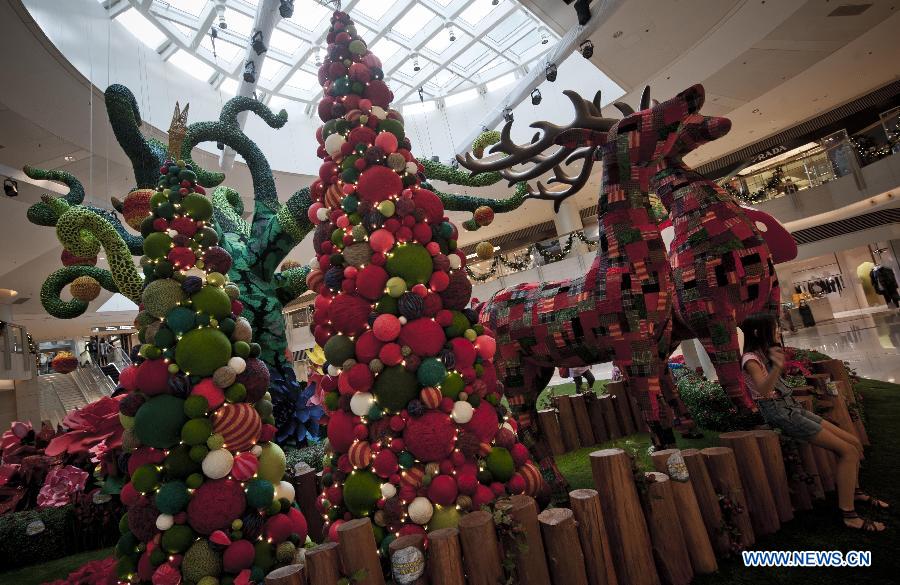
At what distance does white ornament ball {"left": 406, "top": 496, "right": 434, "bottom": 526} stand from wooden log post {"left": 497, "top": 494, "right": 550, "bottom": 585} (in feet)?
1.01

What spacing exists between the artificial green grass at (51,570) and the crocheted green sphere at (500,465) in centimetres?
267

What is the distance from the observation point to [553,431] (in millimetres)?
3416

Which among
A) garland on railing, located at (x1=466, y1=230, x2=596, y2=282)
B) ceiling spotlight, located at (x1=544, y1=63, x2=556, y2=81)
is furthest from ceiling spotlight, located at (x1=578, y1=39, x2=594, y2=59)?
garland on railing, located at (x1=466, y1=230, x2=596, y2=282)

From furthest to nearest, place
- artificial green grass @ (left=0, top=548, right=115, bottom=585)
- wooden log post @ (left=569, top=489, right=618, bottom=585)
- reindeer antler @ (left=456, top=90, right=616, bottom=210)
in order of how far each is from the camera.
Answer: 1. artificial green grass @ (left=0, top=548, right=115, bottom=585)
2. reindeer antler @ (left=456, top=90, right=616, bottom=210)
3. wooden log post @ (left=569, top=489, right=618, bottom=585)

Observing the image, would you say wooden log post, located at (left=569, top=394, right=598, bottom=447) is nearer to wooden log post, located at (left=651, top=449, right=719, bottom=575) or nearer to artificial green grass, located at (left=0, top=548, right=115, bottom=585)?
wooden log post, located at (left=651, top=449, right=719, bottom=575)

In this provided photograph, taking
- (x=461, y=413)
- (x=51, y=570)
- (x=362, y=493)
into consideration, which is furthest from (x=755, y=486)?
(x=51, y=570)

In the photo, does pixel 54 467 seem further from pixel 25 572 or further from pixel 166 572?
pixel 166 572

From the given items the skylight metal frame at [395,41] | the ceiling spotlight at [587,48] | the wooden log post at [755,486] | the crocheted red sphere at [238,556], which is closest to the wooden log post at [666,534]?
the wooden log post at [755,486]

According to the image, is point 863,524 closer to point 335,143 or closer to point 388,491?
point 388,491

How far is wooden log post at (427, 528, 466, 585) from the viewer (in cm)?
136

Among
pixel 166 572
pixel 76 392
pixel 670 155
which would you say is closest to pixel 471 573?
pixel 166 572

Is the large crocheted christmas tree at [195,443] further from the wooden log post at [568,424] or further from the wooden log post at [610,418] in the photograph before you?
the wooden log post at [610,418]

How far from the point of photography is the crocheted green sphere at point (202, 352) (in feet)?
5.56

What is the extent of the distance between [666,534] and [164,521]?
6.02ft
